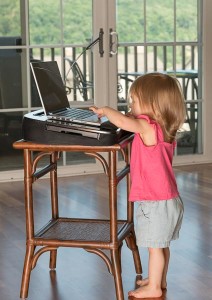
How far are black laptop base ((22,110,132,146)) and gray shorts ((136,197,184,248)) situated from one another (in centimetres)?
31

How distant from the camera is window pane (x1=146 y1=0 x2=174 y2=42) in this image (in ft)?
22.3

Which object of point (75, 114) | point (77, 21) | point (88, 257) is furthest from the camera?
point (77, 21)

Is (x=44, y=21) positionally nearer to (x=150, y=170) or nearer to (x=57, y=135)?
(x=57, y=135)

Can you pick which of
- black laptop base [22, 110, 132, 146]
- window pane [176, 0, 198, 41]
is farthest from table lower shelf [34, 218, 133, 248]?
window pane [176, 0, 198, 41]

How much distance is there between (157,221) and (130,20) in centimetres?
341

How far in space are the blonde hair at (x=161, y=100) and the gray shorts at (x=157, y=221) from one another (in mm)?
274

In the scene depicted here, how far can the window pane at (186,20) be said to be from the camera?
6.91m

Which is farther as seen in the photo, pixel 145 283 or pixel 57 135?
pixel 145 283

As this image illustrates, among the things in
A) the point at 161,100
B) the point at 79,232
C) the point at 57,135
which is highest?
the point at 161,100

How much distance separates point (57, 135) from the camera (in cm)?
356

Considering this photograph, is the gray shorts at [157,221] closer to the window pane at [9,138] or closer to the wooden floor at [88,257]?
the wooden floor at [88,257]

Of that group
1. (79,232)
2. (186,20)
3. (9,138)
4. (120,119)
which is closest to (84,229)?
(79,232)

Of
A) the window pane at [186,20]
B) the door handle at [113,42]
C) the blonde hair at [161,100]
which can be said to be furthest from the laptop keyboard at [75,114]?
the window pane at [186,20]

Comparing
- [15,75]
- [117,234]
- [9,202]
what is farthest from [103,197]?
[117,234]
